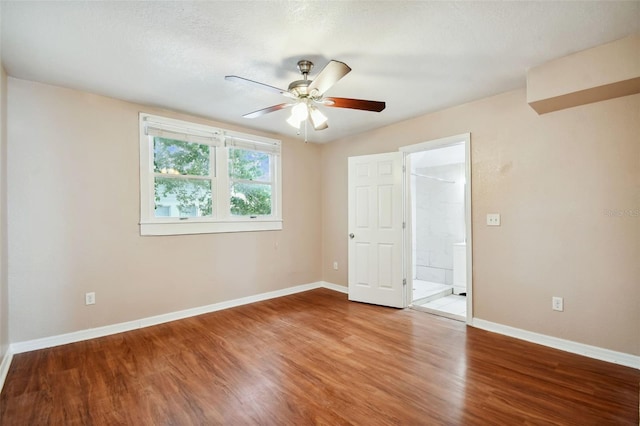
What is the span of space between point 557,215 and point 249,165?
12.2 feet

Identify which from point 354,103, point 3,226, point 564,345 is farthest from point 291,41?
point 564,345

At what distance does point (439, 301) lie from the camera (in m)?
4.37

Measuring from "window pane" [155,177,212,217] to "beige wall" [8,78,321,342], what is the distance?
0.90 feet

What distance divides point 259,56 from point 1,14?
157cm

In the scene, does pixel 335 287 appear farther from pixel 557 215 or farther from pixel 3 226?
pixel 3 226

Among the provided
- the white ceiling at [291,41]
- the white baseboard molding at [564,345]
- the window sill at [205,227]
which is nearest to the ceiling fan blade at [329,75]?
the white ceiling at [291,41]

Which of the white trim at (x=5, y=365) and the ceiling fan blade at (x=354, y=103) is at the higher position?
the ceiling fan blade at (x=354, y=103)

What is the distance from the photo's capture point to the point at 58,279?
2.83m

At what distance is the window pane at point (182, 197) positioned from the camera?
11.5 feet

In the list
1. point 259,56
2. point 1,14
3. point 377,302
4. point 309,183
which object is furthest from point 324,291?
point 1,14

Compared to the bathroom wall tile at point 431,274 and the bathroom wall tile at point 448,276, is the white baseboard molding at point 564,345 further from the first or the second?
the bathroom wall tile at point 431,274

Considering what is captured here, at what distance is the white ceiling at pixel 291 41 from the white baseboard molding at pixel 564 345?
8.04 ft

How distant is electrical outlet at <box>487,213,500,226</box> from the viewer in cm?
314

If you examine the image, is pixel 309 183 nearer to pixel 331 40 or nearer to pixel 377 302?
pixel 377 302
